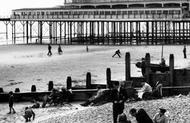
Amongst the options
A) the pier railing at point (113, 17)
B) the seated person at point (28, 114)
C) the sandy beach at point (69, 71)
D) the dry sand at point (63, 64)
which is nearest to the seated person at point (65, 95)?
the sandy beach at point (69, 71)

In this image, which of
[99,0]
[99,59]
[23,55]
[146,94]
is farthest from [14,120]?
[99,0]

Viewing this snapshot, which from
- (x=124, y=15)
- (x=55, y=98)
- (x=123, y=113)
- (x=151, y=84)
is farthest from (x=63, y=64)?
(x=123, y=113)

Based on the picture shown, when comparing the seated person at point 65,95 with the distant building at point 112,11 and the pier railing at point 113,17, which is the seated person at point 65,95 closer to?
the pier railing at point 113,17

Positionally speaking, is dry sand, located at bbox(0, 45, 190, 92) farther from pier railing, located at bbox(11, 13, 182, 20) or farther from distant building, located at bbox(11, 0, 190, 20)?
distant building, located at bbox(11, 0, 190, 20)

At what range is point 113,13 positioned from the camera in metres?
75.1

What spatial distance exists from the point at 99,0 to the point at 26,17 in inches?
504

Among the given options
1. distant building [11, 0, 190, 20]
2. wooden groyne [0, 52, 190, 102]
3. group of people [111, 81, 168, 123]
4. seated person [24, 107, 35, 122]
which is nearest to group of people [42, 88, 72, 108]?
wooden groyne [0, 52, 190, 102]

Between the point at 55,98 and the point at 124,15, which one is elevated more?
the point at 124,15

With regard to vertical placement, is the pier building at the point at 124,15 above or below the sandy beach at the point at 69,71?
above

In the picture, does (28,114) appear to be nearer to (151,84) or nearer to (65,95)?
(65,95)

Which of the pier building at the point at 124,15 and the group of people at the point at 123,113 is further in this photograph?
the pier building at the point at 124,15

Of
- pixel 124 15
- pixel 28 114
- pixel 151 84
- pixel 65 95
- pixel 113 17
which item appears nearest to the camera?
pixel 28 114

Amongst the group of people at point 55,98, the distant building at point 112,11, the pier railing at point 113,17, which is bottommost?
the group of people at point 55,98

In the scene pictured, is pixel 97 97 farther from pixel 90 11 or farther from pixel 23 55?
pixel 90 11
